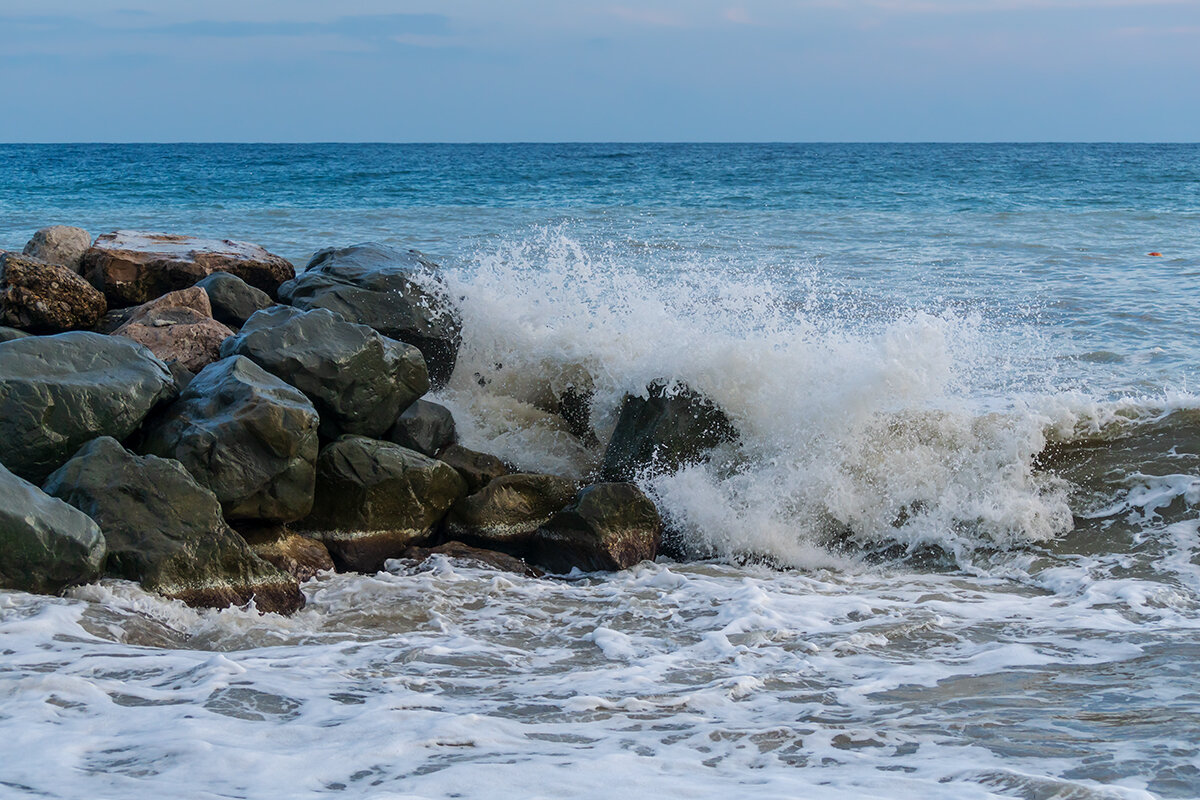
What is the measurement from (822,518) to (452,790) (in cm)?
337

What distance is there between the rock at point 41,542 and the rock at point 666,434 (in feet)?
9.35

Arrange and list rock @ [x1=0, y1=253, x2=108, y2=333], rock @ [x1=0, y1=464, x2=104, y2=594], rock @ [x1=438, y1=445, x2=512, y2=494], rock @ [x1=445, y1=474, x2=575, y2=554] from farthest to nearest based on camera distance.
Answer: rock @ [x1=0, y1=253, x2=108, y2=333] < rock @ [x1=438, y1=445, x2=512, y2=494] < rock @ [x1=445, y1=474, x2=575, y2=554] < rock @ [x1=0, y1=464, x2=104, y2=594]

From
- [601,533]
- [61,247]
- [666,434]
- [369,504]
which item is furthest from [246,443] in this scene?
[61,247]

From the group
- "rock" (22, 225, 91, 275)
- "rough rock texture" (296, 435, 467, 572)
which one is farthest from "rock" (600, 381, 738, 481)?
"rock" (22, 225, 91, 275)

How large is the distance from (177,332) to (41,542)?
256 centimetres

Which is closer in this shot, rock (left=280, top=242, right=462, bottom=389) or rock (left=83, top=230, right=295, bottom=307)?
rock (left=280, top=242, right=462, bottom=389)

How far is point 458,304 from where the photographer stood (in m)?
7.45

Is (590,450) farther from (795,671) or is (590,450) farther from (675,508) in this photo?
(795,671)

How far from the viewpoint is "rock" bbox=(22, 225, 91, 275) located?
25.9ft

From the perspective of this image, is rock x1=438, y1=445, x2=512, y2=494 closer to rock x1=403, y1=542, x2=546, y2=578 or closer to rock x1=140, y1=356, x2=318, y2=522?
rock x1=403, y1=542, x2=546, y2=578

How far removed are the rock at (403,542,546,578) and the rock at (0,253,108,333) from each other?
316cm

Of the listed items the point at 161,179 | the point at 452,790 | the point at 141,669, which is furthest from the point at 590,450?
the point at 161,179

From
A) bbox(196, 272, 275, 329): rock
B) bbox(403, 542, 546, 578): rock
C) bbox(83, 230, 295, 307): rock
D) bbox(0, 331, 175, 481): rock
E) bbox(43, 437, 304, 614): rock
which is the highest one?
bbox(83, 230, 295, 307): rock

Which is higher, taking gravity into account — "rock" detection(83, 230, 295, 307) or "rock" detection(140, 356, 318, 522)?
"rock" detection(83, 230, 295, 307)
